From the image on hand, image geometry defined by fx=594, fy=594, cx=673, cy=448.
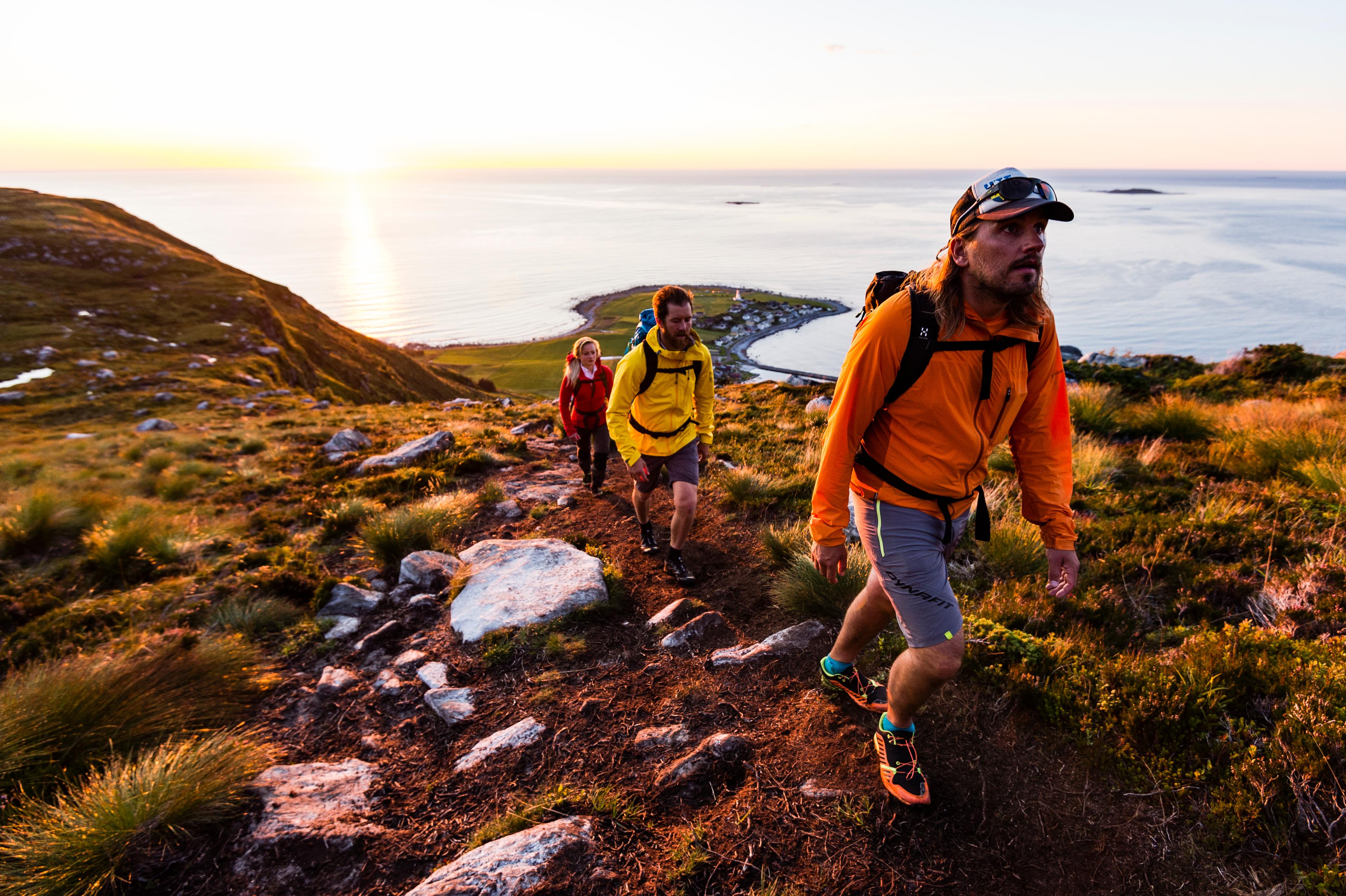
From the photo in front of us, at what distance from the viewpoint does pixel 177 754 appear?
297cm

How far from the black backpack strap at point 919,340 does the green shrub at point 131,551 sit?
7.83 meters

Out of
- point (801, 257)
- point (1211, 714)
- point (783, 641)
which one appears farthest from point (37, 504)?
point (801, 257)

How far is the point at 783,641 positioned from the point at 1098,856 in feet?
6.39

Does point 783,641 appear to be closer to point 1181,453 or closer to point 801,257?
point 1181,453

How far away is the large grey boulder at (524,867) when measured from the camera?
8.00 feet

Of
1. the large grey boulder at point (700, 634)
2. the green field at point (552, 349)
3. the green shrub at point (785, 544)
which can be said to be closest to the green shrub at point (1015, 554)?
the green shrub at point (785, 544)

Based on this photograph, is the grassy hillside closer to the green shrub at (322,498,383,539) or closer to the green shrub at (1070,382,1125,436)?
the green shrub at (322,498,383,539)

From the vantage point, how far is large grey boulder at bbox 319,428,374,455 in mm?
11703

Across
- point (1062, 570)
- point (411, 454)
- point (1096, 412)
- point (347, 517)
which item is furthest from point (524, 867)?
point (1096, 412)

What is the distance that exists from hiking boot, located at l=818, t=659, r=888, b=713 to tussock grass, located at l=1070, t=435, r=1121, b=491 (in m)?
4.55

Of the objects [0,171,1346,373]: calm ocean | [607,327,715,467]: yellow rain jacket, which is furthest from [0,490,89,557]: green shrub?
[0,171,1346,373]: calm ocean

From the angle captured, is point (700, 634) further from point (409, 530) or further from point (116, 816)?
point (409, 530)

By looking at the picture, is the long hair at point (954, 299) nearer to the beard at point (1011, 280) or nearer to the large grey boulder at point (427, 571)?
the beard at point (1011, 280)

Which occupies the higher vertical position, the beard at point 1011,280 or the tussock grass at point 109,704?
the beard at point 1011,280
